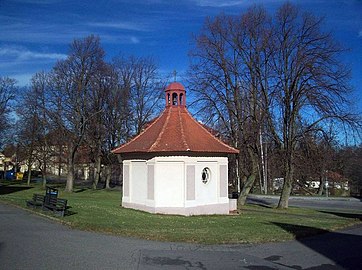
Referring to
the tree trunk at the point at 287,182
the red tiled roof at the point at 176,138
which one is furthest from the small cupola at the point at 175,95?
the tree trunk at the point at 287,182

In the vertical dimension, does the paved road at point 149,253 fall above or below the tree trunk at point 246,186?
below

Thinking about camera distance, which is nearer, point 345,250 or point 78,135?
point 345,250

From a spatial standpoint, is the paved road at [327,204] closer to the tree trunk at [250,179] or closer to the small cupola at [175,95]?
the tree trunk at [250,179]

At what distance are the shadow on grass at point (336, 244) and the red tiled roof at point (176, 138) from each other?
7.64 m

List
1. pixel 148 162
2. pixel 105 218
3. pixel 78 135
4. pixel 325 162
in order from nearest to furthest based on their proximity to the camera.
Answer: pixel 105 218
pixel 148 162
pixel 325 162
pixel 78 135

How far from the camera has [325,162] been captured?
96.4 ft

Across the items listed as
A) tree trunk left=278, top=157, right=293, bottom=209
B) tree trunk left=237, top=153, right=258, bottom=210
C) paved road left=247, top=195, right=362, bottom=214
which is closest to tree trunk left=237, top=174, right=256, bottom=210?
tree trunk left=237, top=153, right=258, bottom=210

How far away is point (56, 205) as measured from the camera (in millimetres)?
18844

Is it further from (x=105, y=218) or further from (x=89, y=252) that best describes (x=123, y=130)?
(x=89, y=252)

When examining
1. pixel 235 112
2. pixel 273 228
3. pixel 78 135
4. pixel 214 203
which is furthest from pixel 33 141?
pixel 273 228

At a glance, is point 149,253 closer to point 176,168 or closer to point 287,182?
point 176,168

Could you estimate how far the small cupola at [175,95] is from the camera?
83.5ft

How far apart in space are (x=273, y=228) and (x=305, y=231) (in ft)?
3.97

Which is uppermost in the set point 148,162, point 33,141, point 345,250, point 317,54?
point 317,54
